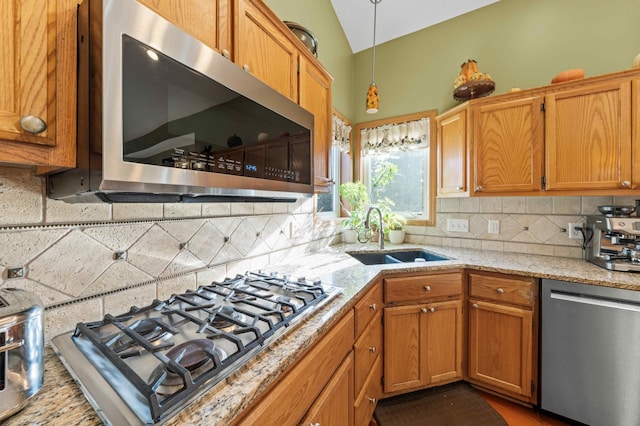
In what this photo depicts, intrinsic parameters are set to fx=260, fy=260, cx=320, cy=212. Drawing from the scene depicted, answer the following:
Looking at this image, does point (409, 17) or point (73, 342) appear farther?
point (409, 17)

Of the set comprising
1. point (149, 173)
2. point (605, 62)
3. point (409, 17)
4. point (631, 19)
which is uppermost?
point (409, 17)

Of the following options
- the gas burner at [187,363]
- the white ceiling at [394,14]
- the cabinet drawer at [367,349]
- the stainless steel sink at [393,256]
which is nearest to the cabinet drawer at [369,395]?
the cabinet drawer at [367,349]

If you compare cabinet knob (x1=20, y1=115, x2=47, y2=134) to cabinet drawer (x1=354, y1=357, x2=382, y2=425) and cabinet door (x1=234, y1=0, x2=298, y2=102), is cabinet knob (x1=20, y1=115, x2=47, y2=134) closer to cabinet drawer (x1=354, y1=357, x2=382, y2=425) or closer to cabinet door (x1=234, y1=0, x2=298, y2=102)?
cabinet door (x1=234, y1=0, x2=298, y2=102)

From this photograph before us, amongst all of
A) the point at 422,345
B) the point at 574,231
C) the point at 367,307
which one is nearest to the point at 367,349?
the point at 367,307

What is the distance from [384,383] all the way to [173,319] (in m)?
1.39

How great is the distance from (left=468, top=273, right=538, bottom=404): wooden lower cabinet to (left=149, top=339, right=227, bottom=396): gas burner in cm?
170

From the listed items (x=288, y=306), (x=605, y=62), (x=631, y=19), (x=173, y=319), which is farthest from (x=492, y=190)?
(x=173, y=319)

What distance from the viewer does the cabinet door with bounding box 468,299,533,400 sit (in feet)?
5.19

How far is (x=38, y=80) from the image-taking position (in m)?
0.50

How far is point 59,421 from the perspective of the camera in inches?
17.7

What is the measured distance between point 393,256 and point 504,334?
0.90 meters

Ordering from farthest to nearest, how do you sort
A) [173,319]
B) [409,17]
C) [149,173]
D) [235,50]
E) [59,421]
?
[409,17]
[235,50]
[173,319]
[149,173]
[59,421]

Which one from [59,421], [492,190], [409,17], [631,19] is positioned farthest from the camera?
[409,17]

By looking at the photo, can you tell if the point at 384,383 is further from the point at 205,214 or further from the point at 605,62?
the point at 605,62
